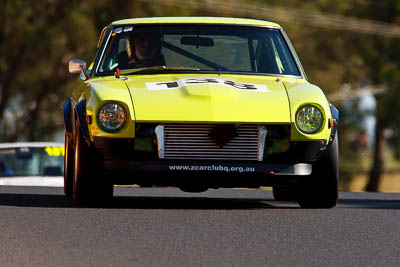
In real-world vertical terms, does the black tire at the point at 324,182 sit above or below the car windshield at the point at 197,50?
below

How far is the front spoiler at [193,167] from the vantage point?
9312 mm

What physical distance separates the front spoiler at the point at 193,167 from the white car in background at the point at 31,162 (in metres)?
7.37

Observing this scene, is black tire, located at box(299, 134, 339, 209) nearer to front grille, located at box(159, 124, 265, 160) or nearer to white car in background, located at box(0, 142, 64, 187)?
front grille, located at box(159, 124, 265, 160)

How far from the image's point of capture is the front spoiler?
9312 mm

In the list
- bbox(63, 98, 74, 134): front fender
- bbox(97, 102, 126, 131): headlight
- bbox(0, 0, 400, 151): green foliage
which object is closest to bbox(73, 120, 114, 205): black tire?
bbox(97, 102, 126, 131): headlight

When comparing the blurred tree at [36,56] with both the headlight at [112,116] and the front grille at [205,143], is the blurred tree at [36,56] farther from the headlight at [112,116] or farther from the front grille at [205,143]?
the front grille at [205,143]

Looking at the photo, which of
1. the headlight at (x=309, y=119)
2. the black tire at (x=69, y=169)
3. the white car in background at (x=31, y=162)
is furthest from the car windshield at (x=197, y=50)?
the white car in background at (x=31, y=162)

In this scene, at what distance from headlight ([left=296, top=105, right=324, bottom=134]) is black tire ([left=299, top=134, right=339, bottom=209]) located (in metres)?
0.27

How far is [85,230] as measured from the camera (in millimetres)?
8055

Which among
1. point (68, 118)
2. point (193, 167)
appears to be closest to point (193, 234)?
point (193, 167)

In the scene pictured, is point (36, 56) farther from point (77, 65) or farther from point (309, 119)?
point (309, 119)

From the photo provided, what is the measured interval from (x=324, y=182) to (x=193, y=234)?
2166 mm

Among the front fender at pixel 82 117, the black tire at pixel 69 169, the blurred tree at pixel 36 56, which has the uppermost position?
the front fender at pixel 82 117

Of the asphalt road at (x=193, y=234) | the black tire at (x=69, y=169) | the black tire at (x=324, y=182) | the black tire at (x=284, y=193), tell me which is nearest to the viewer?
the asphalt road at (x=193, y=234)
